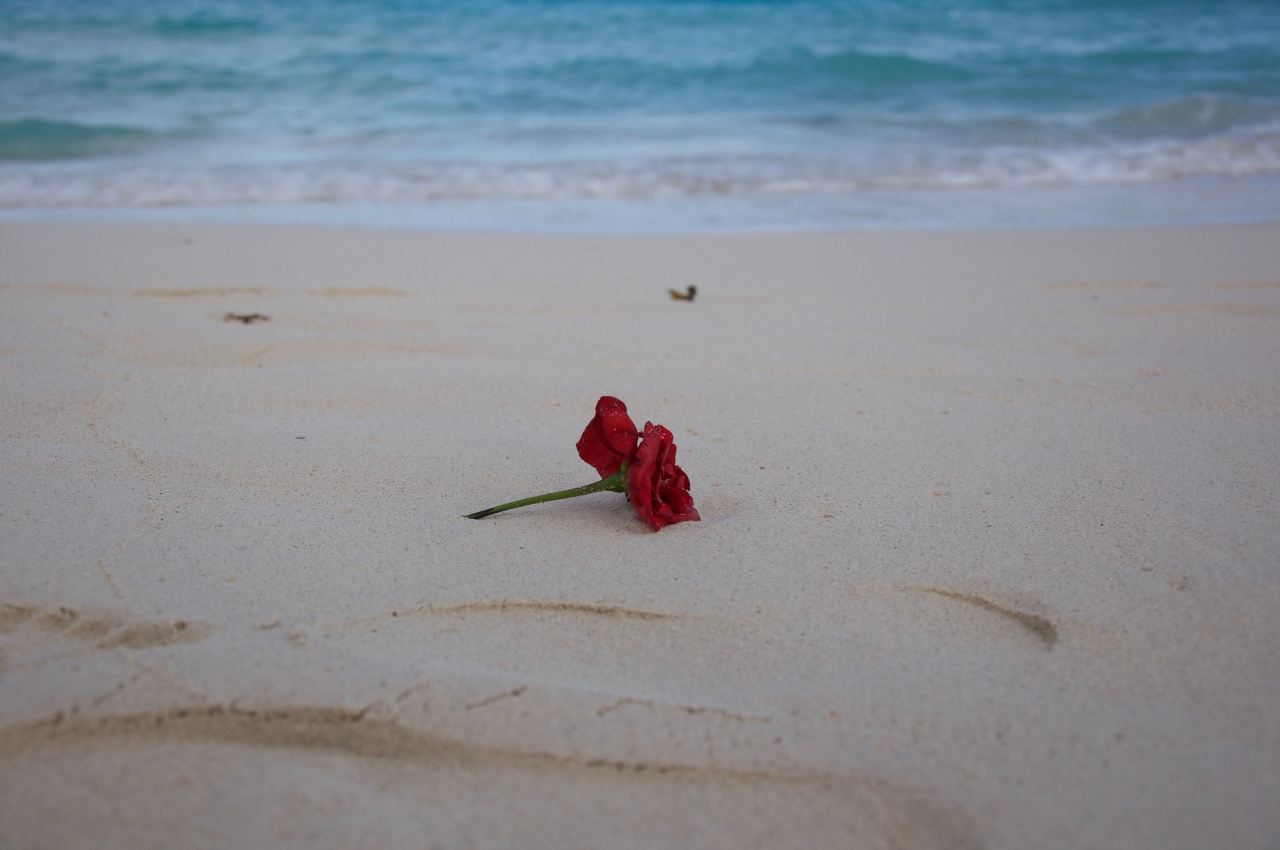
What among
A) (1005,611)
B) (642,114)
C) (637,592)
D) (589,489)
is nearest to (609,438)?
(589,489)

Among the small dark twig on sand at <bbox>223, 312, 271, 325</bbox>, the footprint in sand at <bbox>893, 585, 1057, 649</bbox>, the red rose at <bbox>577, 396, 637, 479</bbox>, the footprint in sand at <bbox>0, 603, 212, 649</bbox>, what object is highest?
the red rose at <bbox>577, 396, 637, 479</bbox>

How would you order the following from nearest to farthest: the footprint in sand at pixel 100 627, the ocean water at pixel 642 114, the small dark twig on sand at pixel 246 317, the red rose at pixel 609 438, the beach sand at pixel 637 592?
1. the beach sand at pixel 637 592
2. the footprint in sand at pixel 100 627
3. the red rose at pixel 609 438
4. the small dark twig on sand at pixel 246 317
5. the ocean water at pixel 642 114

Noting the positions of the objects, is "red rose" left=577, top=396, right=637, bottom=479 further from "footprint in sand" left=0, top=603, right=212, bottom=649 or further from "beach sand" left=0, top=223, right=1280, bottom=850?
"footprint in sand" left=0, top=603, right=212, bottom=649

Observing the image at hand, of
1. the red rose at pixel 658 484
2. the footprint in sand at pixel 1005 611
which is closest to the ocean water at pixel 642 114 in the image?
the red rose at pixel 658 484

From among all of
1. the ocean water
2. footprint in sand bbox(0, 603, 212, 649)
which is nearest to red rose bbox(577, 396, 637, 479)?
footprint in sand bbox(0, 603, 212, 649)

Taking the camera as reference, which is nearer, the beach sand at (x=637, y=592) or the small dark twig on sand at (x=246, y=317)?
the beach sand at (x=637, y=592)

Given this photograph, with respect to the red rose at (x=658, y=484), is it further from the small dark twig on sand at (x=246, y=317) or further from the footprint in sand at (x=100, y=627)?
the small dark twig on sand at (x=246, y=317)

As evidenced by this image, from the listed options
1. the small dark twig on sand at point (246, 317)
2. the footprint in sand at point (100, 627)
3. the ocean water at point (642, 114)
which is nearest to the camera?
the footprint in sand at point (100, 627)
